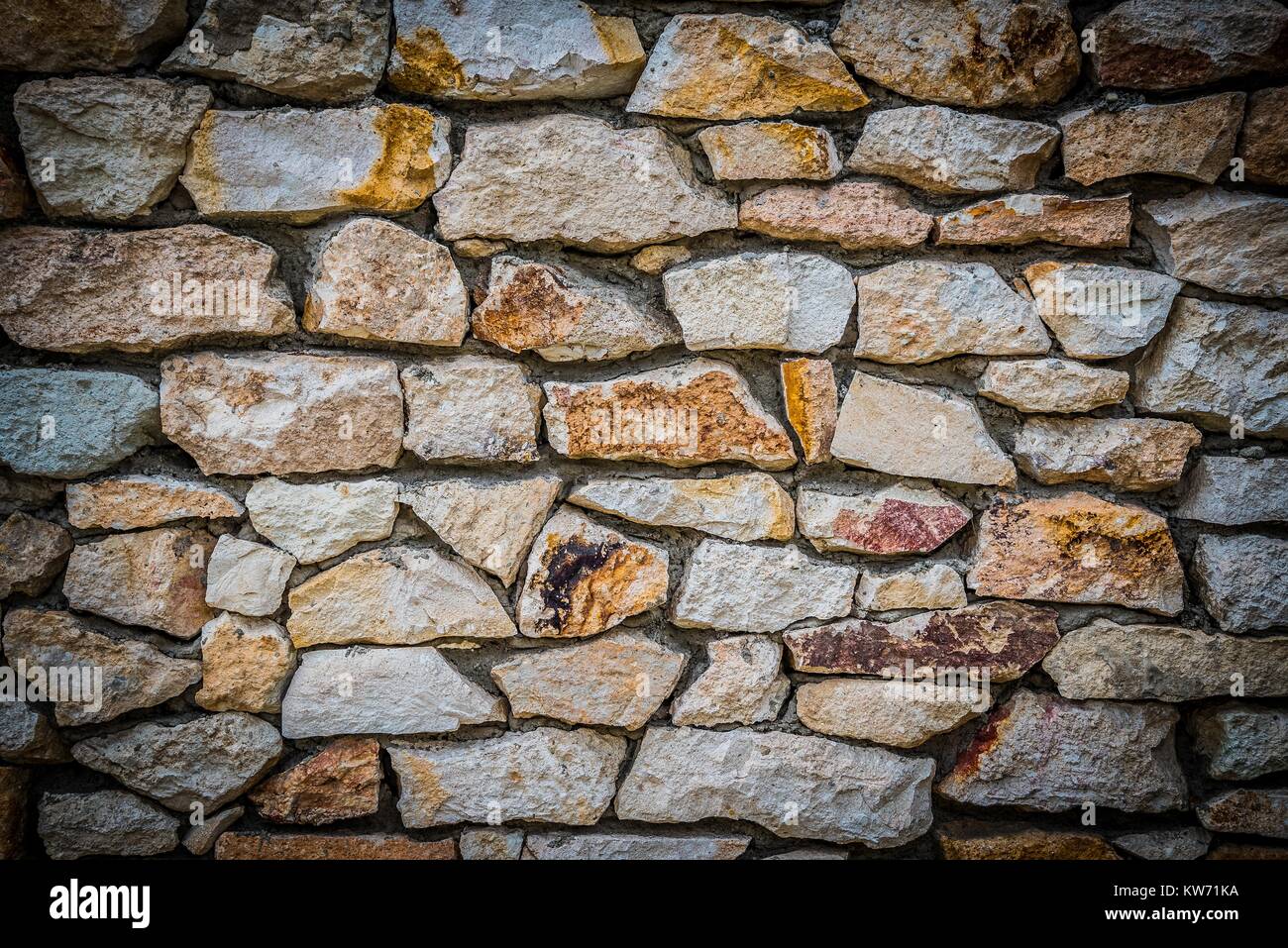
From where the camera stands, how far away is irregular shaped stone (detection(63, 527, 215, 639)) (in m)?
1.76

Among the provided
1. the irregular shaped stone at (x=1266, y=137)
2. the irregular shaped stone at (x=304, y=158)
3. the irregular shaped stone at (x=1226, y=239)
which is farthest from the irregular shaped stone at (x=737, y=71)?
the irregular shaped stone at (x=1266, y=137)

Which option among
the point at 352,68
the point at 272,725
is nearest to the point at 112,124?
the point at 352,68

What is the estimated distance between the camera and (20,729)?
5.70 feet

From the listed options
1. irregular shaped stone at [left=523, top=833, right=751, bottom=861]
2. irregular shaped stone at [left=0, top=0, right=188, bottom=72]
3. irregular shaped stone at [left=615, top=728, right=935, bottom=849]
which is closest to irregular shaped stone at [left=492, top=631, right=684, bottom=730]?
irregular shaped stone at [left=615, top=728, right=935, bottom=849]

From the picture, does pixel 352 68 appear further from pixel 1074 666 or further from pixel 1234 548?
pixel 1234 548

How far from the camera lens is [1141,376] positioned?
6.06ft

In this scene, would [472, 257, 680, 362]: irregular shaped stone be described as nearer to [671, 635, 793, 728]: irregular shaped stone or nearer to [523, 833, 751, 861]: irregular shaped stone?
[671, 635, 793, 728]: irregular shaped stone

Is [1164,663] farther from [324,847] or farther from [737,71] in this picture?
[324,847]

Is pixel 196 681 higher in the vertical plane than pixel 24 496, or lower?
lower

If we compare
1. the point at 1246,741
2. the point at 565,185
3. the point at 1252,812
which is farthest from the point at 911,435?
the point at 1252,812

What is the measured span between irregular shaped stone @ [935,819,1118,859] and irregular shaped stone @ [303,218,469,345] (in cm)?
163

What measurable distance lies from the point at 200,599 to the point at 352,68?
1196mm

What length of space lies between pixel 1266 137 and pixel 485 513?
1.92 m
